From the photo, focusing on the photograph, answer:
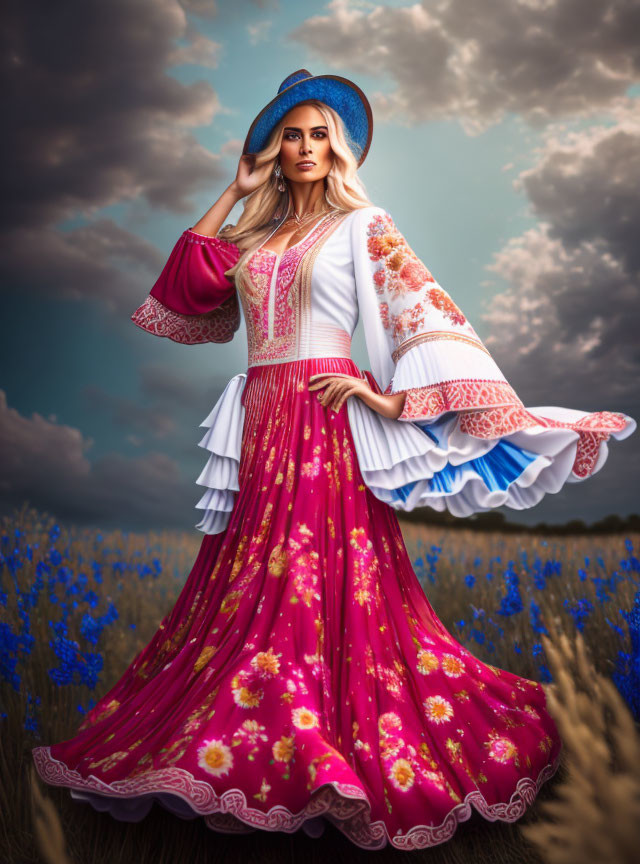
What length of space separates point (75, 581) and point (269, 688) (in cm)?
297

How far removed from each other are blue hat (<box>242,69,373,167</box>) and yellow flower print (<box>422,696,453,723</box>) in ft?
7.41

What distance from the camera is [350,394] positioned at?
241 cm

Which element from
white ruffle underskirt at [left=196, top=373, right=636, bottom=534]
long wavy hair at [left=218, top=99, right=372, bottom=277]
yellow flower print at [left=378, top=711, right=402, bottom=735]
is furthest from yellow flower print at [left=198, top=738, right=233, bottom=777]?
long wavy hair at [left=218, top=99, right=372, bottom=277]

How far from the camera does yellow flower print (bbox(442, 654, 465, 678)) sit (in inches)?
86.9

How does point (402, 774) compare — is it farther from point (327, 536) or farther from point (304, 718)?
point (327, 536)

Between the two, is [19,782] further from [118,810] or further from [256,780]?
[256,780]

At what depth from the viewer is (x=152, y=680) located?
2.22 m

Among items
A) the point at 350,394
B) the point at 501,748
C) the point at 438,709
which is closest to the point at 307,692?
the point at 438,709

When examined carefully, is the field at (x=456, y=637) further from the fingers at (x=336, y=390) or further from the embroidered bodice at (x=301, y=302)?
the embroidered bodice at (x=301, y=302)

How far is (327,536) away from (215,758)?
A: 2.62 ft

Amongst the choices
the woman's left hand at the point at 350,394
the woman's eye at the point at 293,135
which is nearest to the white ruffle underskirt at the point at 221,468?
the woman's left hand at the point at 350,394

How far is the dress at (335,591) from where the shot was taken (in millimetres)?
1776

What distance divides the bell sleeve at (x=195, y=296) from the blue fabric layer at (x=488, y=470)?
1.17 m

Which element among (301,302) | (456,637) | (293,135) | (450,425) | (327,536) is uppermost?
(293,135)
